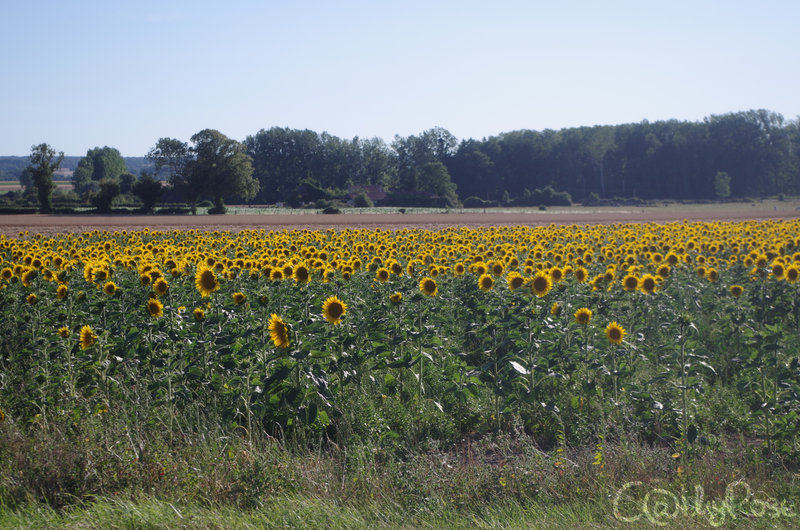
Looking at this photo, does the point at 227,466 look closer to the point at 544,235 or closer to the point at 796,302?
the point at 796,302

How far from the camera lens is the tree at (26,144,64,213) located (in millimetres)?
77312

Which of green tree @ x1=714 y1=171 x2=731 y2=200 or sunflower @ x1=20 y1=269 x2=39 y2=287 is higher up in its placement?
green tree @ x1=714 y1=171 x2=731 y2=200

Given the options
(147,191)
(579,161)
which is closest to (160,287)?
(147,191)

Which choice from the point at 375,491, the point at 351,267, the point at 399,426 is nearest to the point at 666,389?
the point at 399,426

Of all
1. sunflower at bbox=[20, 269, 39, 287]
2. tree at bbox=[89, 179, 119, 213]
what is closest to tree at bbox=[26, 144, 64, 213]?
tree at bbox=[89, 179, 119, 213]

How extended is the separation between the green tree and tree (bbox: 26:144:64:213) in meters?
100.0

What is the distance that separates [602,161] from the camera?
132 metres

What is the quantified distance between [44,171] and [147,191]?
55.9 feet

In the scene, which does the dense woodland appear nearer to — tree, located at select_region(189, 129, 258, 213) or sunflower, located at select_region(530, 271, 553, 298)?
tree, located at select_region(189, 129, 258, 213)

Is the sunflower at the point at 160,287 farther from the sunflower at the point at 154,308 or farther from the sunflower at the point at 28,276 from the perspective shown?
the sunflower at the point at 28,276

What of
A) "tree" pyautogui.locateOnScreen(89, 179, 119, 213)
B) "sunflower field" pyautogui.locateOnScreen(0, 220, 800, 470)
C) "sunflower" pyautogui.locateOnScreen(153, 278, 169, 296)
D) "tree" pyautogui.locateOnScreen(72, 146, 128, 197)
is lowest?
"sunflower field" pyautogui.locateOnScreen(0, 220, 800, 470)

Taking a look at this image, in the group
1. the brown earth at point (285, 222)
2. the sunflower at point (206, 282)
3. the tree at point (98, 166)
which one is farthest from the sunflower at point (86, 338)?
the tree at point (98, 166)

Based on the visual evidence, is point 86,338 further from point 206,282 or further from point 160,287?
point 206,282

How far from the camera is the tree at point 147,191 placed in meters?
71.7
